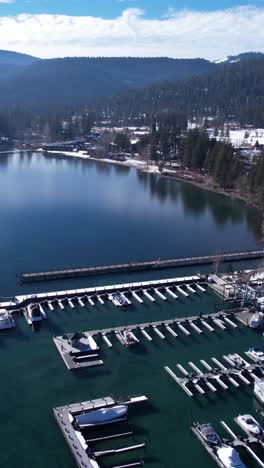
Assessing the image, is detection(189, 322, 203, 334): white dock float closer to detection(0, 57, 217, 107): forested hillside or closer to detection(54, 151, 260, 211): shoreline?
detection(54, 151, 260, 211): shoreline

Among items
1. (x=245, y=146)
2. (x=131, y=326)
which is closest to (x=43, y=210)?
(x=131, y=326)

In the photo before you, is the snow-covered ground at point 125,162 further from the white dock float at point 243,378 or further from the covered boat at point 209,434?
the covered boat at point 209,434

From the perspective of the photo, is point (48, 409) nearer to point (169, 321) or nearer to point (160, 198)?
point (169, 321)

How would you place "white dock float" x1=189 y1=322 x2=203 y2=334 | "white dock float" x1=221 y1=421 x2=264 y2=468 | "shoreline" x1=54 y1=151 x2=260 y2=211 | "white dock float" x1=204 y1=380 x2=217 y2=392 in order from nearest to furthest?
"white dock float" x1=221 y1=421 x2=264 y2=468 → "white dock float" x1=204 y1=380 x2=217 y2=392 → "white dock float" x1=189 y1=322 x2=203 y2=334 → "shoreline" x1=54 y1=151 x2=260 y2=211

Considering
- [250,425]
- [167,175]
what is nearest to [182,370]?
[250,425]

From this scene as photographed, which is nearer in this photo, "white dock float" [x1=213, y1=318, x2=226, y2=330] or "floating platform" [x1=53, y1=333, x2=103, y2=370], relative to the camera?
"floating platform" [x1=53, y1=333, x2=103, y2=370]

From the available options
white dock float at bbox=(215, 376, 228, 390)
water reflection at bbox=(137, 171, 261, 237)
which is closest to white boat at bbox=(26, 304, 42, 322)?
white dock float at bbox=(215, 376, 228, 390)

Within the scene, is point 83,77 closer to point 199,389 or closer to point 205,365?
point 205,365
